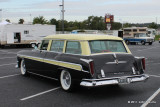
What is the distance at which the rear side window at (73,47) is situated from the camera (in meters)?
7.09

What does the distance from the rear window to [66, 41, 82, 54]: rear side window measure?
355 millimetres

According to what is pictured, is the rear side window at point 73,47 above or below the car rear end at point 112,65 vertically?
above

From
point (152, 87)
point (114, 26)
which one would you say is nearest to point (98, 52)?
point (152, 87)

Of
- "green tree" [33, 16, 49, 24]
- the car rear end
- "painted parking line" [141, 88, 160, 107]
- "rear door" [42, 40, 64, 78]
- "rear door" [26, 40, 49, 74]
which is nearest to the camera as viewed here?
"painted parking line" [141, 88, 160, 107]

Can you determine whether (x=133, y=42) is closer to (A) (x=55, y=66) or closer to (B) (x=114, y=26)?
(A) (x=55, y=66)

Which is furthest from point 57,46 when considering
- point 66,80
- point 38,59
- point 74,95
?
point 74,95

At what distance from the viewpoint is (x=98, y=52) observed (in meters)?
6.95

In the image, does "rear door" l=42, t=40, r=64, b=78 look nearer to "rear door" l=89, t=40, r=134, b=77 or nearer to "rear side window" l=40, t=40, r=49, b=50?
"rear side window" l=40, t=40, r=49, b=50

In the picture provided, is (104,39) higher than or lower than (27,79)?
higher

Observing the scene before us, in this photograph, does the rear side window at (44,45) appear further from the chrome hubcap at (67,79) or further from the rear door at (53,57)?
the chrome hubcap at (67,79)

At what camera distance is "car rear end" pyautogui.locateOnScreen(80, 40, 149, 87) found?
21.3 feet

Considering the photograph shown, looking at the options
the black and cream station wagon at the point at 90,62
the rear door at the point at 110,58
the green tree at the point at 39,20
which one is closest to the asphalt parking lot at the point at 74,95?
the black and cream station wagon at the point at 90,62

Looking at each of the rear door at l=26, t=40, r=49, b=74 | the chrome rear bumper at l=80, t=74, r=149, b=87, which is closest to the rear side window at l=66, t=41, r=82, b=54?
the chrome rear bumper at l=80, t=74, r=149, b=87

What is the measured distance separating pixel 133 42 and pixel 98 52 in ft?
128
